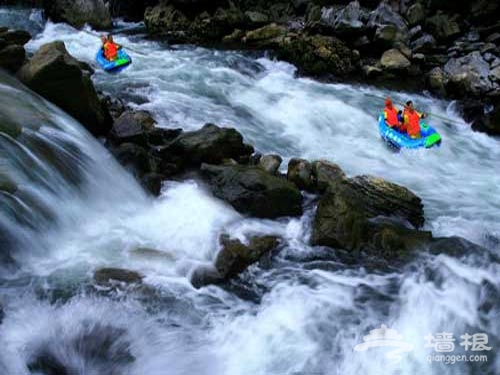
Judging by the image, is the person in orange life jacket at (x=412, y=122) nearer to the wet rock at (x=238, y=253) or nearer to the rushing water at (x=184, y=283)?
the rushing water at (x=184, y=283)

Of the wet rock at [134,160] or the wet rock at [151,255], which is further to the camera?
the wet rock at [134,160]

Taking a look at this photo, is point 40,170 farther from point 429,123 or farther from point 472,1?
point 472,1

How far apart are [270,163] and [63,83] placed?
3.58 metres

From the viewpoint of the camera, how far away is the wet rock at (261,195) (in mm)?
7812

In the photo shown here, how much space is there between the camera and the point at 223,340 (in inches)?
227

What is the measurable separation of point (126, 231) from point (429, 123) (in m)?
8.09

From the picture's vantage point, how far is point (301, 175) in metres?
8.56

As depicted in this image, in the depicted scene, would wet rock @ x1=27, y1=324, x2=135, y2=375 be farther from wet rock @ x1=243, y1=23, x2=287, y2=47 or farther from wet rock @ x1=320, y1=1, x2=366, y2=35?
wet rock @ x1=243, y1=23, x2=287, y2=47

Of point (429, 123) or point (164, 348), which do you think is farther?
point (429, 123)

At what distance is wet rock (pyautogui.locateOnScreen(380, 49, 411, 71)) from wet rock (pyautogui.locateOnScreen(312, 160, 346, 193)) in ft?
23.7

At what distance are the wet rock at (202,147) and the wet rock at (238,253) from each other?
6.72ft

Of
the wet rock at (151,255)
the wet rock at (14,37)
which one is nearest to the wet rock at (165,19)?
the wet rock at (14,37)

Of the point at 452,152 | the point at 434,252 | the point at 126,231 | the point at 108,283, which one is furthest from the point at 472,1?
the point at 108,283

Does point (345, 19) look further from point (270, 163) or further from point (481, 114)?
point (270, 163)
